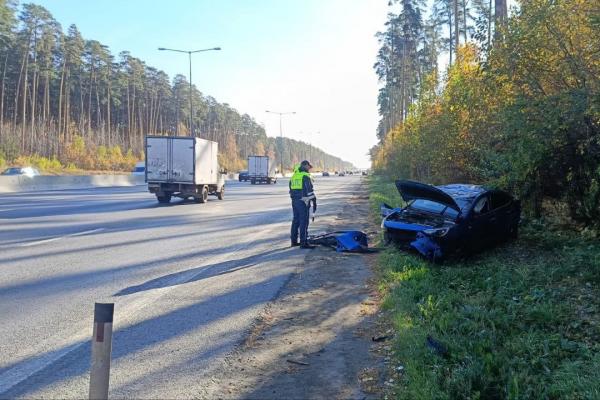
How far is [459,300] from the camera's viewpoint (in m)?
6.17

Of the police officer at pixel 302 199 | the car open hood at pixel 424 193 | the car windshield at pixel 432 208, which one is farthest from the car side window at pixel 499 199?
the police officer at pixel 302 199

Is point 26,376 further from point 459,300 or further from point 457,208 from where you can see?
point 457,208

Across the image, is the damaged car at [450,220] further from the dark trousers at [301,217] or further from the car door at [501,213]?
the dark trousers at [301,217]

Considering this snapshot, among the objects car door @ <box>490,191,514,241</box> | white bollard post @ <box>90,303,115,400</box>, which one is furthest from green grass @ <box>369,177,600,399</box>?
white bollard post @ <box>90,303,115,400</box>

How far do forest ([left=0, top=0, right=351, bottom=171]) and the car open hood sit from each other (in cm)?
4551

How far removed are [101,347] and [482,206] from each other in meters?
7.97

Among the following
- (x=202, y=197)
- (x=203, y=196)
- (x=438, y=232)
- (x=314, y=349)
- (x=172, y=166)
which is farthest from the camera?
(x=203, y=196)

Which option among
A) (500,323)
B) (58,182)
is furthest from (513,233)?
(58,182)

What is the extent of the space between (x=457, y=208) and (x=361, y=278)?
2.30m

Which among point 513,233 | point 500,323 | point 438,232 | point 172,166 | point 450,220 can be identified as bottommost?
point 500,323

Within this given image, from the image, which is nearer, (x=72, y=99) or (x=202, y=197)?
(x=202, y=197)

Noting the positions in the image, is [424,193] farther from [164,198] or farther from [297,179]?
[164,198]

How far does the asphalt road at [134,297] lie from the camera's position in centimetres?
417

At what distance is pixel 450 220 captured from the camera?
8.95 m
